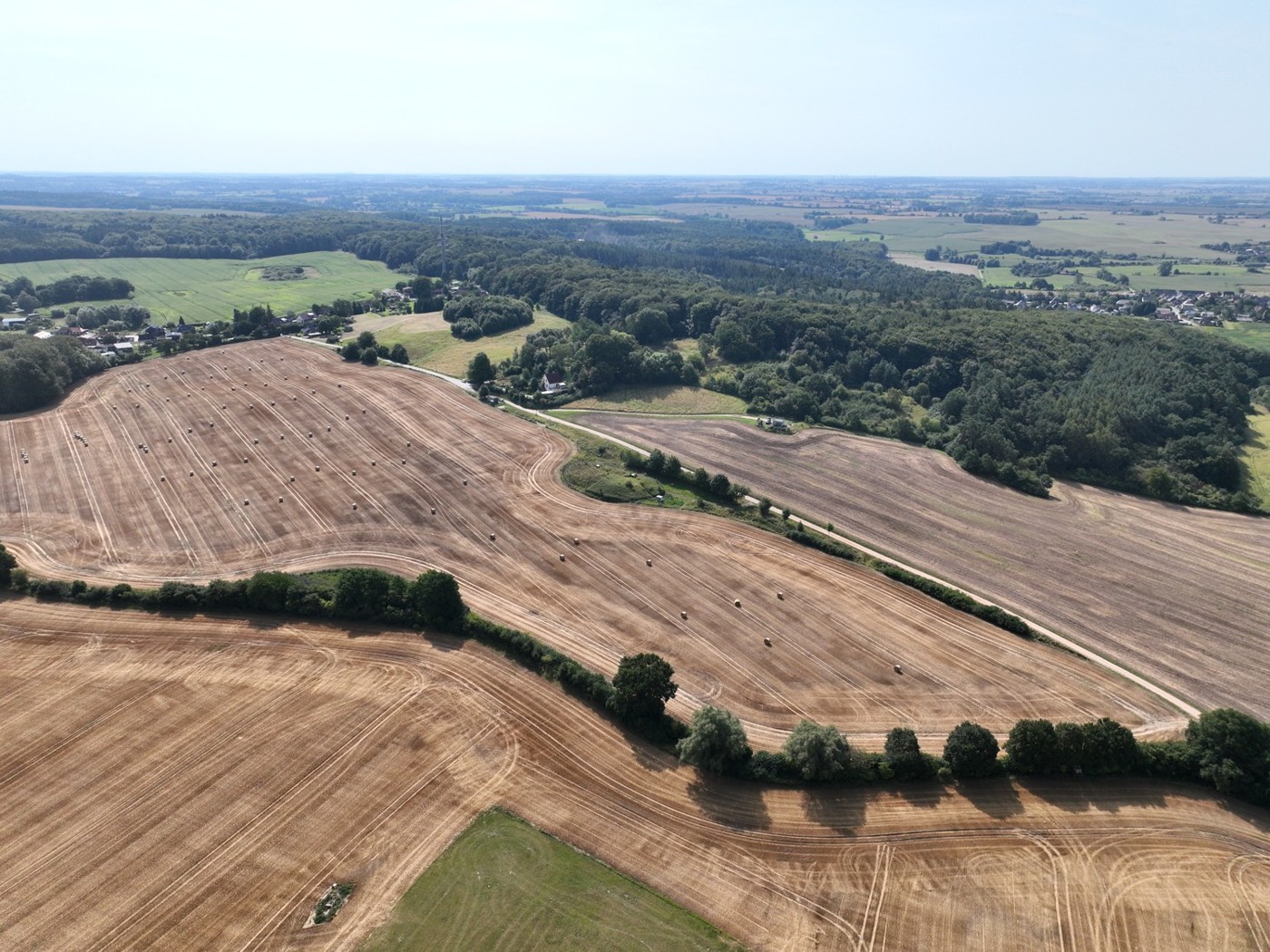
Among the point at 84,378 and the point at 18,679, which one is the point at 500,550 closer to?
the point at 18,679

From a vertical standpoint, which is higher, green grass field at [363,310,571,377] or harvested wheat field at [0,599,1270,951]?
green grass field at [363,310,571,377]

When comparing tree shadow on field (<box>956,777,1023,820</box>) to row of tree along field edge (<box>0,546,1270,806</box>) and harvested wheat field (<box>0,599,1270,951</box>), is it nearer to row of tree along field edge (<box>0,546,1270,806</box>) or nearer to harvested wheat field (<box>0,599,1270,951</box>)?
harvested wheat field (<box>0,599,1270,951</box>)

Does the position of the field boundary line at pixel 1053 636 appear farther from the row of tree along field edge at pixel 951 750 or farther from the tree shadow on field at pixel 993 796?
the tree shadow on field at pixel 993 796

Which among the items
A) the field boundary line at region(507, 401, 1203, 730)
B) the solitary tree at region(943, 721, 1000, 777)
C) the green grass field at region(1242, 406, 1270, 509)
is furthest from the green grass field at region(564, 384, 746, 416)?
the solitary tree at region(943, 721, 1000, 777)

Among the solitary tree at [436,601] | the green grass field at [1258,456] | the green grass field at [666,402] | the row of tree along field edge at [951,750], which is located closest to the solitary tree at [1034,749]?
the row of tree along field edge at [951,750]

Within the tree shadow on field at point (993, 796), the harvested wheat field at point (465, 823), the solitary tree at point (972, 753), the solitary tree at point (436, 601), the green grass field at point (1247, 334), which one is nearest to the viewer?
the harvested wheat field at point (465, 823)

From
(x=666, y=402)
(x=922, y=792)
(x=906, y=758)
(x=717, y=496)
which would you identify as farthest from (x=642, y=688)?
(x=666, y=402)
